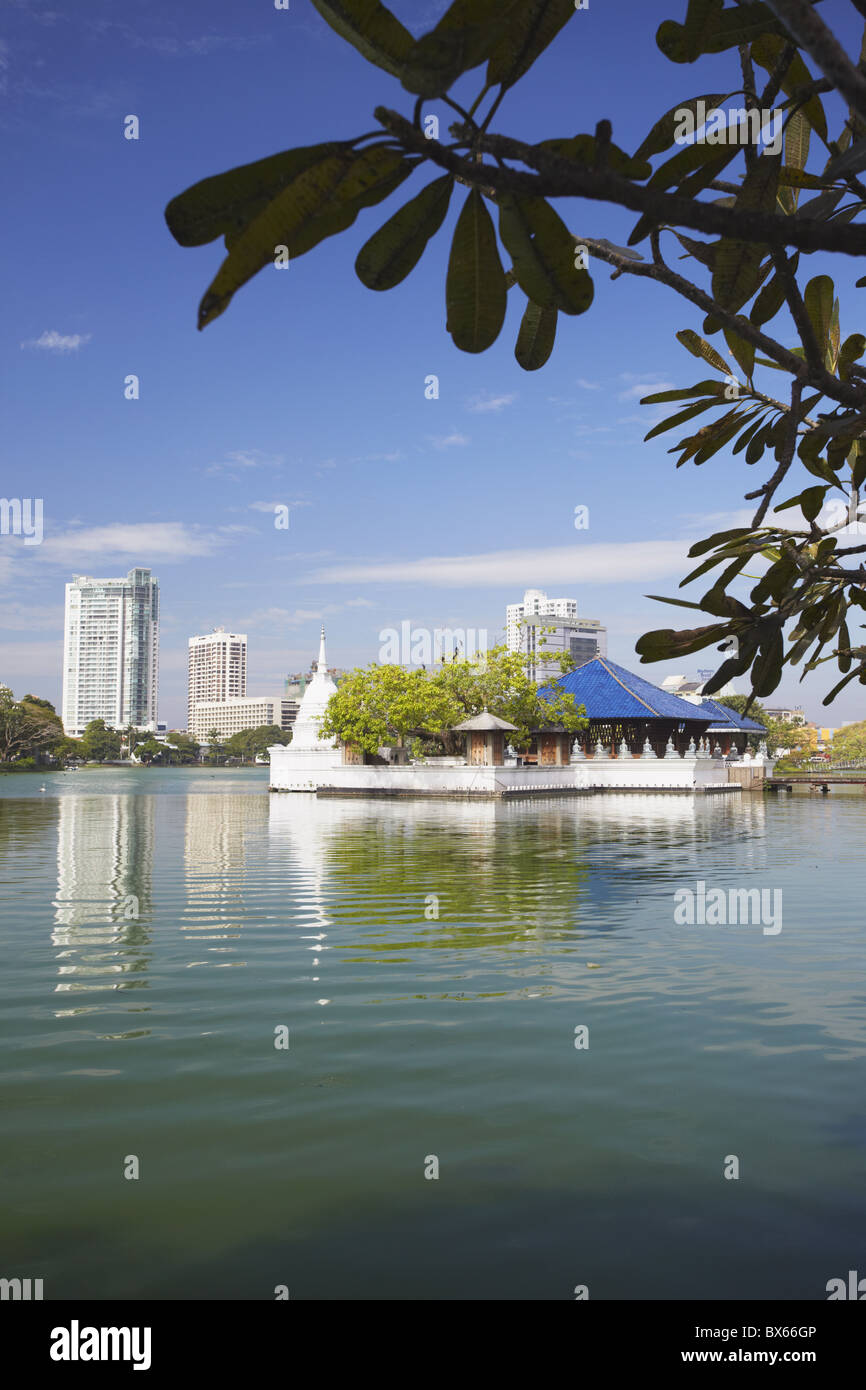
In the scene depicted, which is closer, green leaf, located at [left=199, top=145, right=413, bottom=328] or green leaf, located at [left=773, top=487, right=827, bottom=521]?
green leaf, located at [left=199, top=145, right=413, bottom=328]

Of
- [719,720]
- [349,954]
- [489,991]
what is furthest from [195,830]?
[719,720]

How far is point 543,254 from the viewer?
2.06 metres

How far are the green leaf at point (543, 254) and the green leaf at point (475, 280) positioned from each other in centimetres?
4

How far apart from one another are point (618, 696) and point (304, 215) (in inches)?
1927

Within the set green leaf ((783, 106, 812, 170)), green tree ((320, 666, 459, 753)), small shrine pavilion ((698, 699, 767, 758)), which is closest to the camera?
green leaf ((783, 106, 812, 170))

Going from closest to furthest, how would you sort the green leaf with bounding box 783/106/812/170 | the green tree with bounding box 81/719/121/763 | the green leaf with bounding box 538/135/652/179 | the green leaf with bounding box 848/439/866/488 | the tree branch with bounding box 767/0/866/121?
the tree branch with bounding box 767/0/866/121 → the green leaf with bounding box 538/135/652/179 → the green leaf with bounding box 783/106/812/170 → the green leaf with bounding box 848/439/866/488 → the green tree with bounding box 81/719/121/763

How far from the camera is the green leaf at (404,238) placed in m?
2.02

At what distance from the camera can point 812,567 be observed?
3420mm

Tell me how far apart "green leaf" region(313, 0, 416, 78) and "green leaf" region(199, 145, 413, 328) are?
143 millimetres

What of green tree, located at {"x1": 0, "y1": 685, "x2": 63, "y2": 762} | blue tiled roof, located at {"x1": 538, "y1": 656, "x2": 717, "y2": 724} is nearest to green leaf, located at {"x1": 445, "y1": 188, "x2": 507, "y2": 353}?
blue tiled roof, located at {"x1": 538, "y1": 656, "x2": 717, "y2": 724}

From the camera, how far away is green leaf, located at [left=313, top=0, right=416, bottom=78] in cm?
168

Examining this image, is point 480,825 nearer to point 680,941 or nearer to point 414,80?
point 680,941

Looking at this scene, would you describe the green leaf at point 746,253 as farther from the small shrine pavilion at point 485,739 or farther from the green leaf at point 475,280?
the small shrine pavilion at point 485,739

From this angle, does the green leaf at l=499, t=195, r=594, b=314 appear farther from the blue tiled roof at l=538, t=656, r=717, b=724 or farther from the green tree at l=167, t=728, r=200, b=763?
the green tree at l=167, t=728, r=200, b=763
